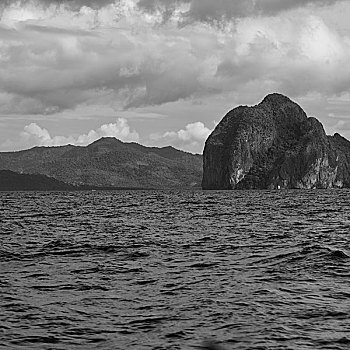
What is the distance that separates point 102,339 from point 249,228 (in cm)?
3147

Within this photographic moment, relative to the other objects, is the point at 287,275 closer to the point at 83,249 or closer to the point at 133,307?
the point at 133,307

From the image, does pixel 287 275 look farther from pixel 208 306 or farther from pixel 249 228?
pixel 249 228

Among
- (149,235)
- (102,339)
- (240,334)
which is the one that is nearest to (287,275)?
(240,334)

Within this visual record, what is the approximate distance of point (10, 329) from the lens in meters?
16.4

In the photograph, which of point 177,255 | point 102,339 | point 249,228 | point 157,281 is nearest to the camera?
point 102,339

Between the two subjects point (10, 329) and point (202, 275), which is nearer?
point (10, 329)

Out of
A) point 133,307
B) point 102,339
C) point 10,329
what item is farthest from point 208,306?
point 10,329

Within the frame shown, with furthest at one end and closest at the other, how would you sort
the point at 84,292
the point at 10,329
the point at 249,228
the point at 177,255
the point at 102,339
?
the point at 249,228
the point at 177,255
the point at 84,292
the point at 10,329
the point at 102,339

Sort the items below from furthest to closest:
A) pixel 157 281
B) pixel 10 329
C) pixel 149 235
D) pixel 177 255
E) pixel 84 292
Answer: pixel 149 235
pixel 177 255
pixel 157 281
pixel 84 292
pixel 10 329

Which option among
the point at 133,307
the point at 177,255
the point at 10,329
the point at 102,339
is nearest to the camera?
the point at 102,339

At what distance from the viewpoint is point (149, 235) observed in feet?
134

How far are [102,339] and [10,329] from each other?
Result: 8.49ft

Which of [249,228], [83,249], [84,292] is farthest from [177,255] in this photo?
[249,228]

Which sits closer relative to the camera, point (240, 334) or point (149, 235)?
point (240, 334)
